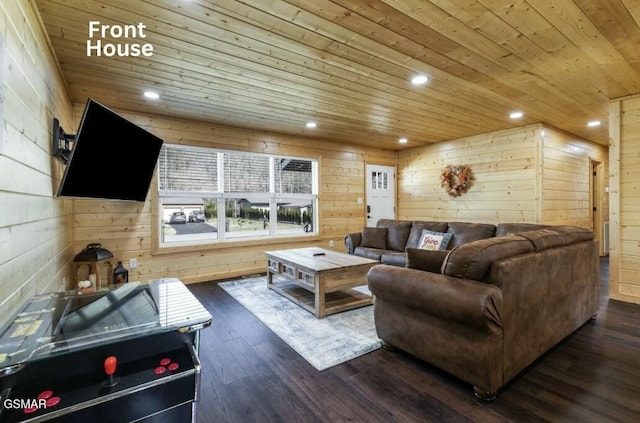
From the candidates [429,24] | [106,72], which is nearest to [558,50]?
[429,24]

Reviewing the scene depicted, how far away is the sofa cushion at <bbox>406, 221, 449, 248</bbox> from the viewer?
445cm

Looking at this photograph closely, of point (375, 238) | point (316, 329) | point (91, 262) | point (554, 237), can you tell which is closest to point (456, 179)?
point (375, 238)

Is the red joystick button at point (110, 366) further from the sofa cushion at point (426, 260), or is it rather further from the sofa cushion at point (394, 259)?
the sofa cushion at point (394, 259)

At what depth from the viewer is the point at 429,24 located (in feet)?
6.93

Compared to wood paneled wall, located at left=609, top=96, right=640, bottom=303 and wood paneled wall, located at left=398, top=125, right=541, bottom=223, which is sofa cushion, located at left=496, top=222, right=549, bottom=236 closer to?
wood paneled wall, located at left=609, top=96, right=640, bottom=303

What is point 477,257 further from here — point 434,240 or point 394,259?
point 434,240

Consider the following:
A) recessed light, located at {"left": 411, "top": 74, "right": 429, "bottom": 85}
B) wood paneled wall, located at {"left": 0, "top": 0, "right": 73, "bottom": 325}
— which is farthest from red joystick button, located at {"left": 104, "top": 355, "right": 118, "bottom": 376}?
recessed light, located at {"left": 411, "top": 74, "right": 429, "bottom": 85}

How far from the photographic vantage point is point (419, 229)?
15.2 ft

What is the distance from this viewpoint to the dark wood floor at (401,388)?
5.51 ft

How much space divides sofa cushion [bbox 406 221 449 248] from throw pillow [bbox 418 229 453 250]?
132 millimetres

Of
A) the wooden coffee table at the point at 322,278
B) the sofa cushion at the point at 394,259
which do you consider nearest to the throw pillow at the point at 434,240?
the sofa cushion at the point at 394,259

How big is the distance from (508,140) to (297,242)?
3939 millimetres

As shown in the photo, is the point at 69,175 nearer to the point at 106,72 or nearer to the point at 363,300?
the point at 106,72

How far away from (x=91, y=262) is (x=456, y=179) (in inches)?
222
